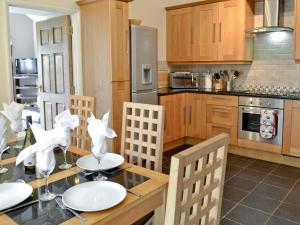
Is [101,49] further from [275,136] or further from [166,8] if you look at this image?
[275,136]

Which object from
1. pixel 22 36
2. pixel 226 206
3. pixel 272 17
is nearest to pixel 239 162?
pixel 226 206

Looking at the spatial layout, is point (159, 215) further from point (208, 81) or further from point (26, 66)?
point (26, 66)

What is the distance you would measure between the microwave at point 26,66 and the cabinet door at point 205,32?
14.9 ft

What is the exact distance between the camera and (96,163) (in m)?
1.72

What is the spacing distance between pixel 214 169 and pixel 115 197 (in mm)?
488

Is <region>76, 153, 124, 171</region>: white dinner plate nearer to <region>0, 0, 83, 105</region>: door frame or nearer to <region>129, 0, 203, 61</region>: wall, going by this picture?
<region>0, 0, 83, 105</region>: door frame

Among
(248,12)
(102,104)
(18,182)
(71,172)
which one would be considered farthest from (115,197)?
(248,12)

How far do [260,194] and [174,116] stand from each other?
6.19 feet

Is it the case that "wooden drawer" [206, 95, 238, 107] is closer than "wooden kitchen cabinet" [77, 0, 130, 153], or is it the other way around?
"wooden kitchen cabinet" [77, 0, 130, 153]

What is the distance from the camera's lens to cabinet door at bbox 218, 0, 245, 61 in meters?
4.21

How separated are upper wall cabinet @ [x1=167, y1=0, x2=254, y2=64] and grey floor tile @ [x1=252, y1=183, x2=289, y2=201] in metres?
1.97

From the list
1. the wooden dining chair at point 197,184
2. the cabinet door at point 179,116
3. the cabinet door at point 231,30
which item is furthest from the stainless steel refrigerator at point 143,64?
the wooden dining chair at point 197,184

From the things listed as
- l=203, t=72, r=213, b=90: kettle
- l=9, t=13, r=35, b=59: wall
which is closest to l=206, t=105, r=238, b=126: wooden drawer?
→ l=203, t=72, r=213, b=90: kettle

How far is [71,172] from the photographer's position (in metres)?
1.62
